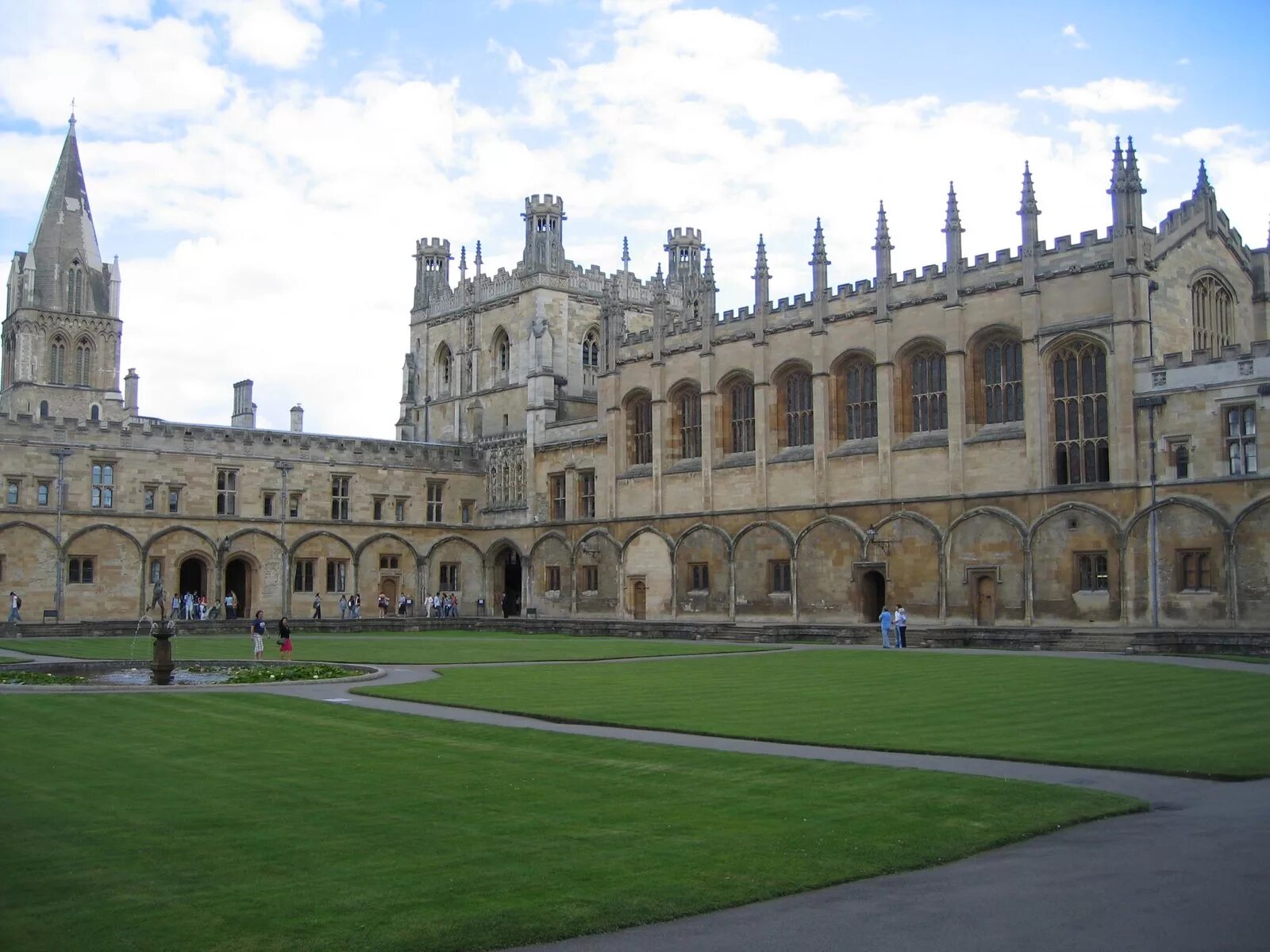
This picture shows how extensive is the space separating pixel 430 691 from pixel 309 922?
14.3m

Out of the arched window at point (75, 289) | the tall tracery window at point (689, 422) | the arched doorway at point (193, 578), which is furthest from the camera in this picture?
the arched window at point (75, 289)

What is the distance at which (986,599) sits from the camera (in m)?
43.7

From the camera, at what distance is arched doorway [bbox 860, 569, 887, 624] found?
4763cm

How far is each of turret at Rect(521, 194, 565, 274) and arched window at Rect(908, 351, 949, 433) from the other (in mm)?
23806

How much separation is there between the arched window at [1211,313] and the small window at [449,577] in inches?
1392

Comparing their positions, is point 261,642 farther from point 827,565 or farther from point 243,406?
point 243,406

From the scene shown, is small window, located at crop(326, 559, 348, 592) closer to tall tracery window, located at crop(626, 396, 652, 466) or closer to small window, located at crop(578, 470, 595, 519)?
small window, located at crop(578, 470, 595, 519)

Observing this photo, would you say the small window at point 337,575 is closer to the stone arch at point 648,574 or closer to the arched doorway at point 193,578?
the arched doorway at point 193,578

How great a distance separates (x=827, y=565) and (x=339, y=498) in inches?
948

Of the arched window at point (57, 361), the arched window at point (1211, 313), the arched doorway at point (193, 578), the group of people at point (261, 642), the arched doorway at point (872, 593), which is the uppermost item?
the arched window at point (57, 361)

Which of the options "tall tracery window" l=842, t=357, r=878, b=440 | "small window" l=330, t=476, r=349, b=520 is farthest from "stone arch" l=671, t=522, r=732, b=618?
"small window" l=330, t=476, r=349, b=520

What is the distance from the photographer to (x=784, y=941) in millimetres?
8281

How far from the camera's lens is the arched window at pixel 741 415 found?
53634 mm

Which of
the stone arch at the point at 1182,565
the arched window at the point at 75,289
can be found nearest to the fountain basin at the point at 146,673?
the stone arch at the point at 1182,565
